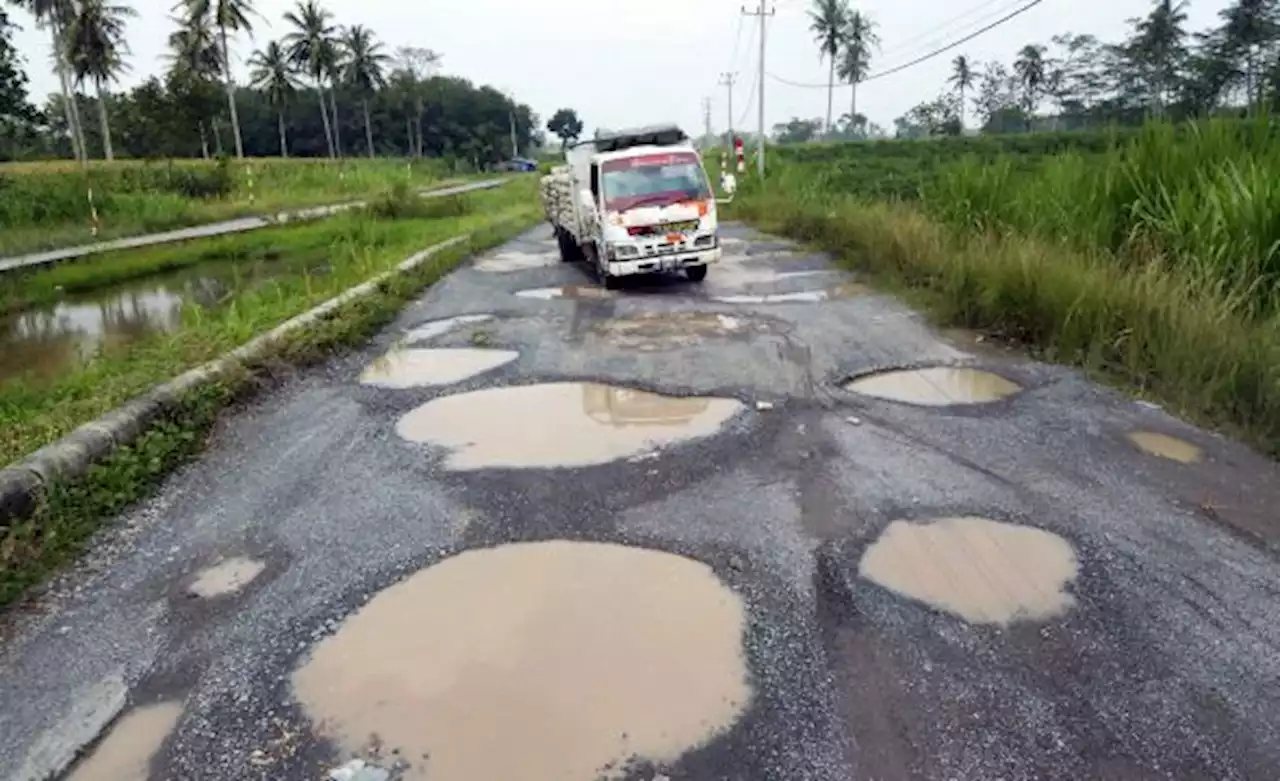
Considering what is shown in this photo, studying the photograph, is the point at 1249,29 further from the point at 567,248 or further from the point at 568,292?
the point at 568,292

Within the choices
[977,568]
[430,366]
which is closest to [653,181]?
[430,366]

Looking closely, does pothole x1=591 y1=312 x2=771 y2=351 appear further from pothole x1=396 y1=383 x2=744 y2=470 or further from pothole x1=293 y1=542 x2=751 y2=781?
pothole x1=293 y1=542 x2=751 y2=781

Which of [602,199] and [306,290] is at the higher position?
[602,199]

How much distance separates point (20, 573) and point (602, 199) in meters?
8.79

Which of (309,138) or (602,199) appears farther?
(309,138)

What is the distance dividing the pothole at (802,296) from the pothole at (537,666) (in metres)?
6.71

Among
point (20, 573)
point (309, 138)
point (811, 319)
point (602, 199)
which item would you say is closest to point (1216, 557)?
point (20, 573)

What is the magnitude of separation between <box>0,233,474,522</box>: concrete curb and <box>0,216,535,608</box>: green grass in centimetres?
6

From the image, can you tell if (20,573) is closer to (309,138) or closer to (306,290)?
(306,290)

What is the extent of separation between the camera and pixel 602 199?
454 inches

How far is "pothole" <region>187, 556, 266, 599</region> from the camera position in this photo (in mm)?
3562

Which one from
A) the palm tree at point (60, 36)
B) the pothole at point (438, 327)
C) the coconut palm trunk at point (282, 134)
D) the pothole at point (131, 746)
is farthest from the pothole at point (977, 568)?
the coconut palm trunk at point (282, 134)

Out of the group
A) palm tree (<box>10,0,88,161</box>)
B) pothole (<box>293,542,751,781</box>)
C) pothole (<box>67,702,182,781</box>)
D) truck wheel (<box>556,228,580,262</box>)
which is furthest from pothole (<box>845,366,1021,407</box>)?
palm tree (<box>10,0,88,161</box>)

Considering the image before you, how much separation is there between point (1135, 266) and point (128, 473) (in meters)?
7.53
